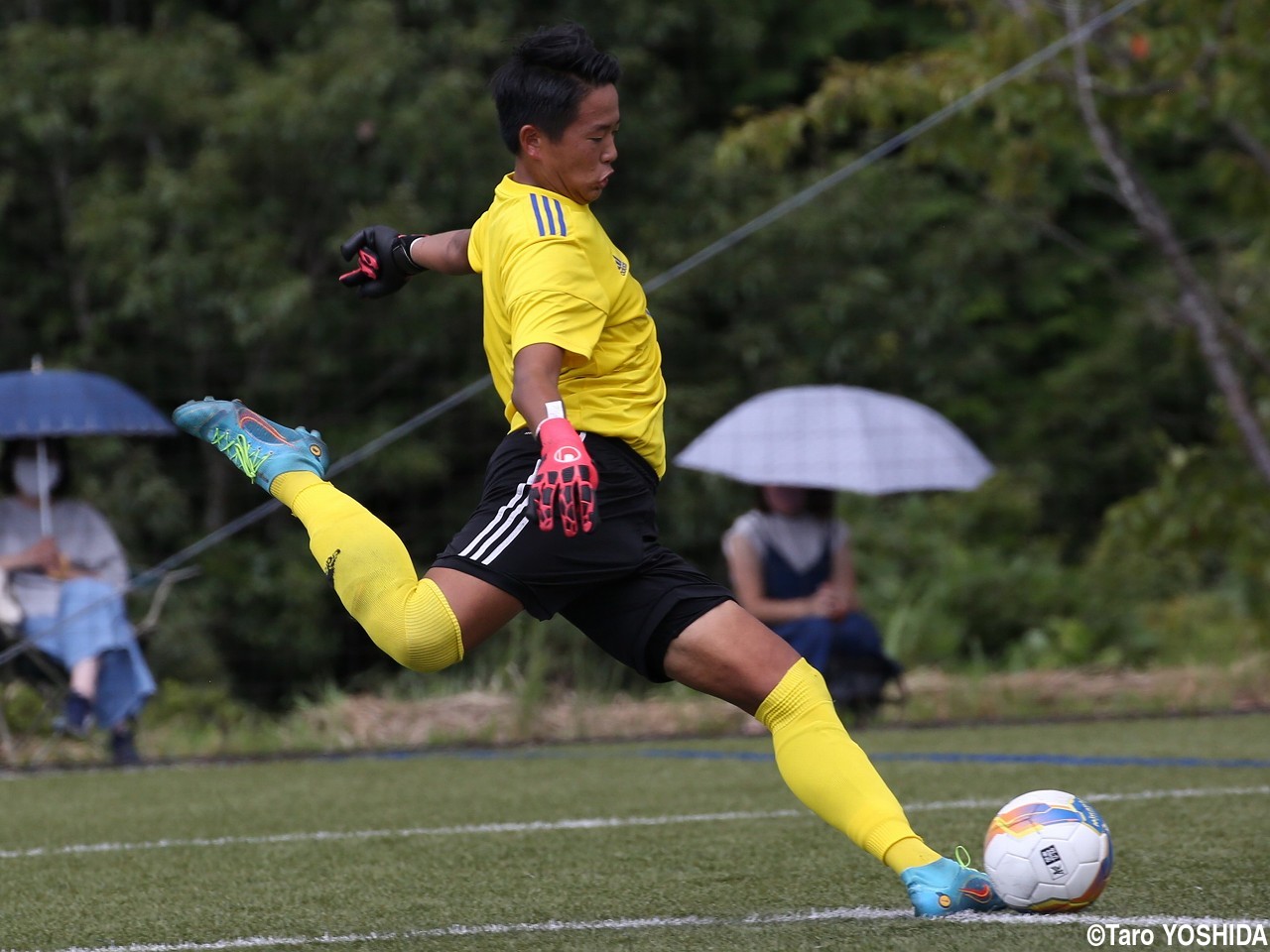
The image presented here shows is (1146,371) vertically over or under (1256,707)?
over

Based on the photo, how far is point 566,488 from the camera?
330 cm

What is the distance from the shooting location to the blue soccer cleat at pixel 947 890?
3553 millimetres

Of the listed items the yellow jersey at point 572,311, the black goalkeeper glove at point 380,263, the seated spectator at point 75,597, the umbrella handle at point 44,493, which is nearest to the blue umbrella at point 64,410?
the umbrella handle at point 44,493

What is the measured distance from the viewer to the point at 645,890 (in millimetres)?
4207

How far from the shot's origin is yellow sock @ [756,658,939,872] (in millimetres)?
3672

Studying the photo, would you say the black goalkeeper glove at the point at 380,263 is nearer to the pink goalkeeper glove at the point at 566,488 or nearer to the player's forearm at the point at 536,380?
the player's forearm at the point at 536,380

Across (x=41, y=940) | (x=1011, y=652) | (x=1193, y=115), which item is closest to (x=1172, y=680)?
(x=1011, y=652)

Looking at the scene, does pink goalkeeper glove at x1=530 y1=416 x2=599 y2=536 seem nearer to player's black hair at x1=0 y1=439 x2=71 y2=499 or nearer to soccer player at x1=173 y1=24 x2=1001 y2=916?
soccer player at x1=173 y1=24 x2=1001 y2=916

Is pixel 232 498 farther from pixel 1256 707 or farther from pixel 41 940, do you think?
pixel 41 940

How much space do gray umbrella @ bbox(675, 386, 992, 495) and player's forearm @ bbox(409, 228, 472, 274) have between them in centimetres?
495

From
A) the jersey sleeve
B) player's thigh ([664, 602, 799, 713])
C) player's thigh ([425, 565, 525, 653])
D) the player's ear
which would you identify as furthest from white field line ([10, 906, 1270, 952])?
the player's ear

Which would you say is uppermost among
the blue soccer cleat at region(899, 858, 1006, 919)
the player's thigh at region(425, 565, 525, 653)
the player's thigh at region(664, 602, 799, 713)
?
the player's thigh at region(425, 565, 525, 653)

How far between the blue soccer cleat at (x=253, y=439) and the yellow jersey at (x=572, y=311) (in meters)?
0.45

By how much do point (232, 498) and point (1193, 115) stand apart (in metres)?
6.92
